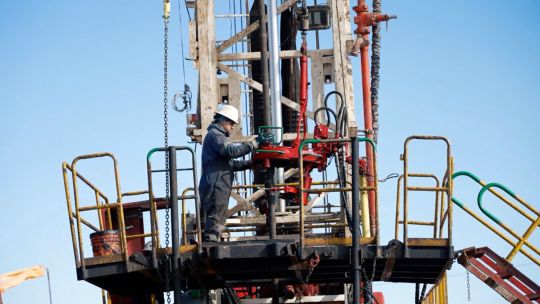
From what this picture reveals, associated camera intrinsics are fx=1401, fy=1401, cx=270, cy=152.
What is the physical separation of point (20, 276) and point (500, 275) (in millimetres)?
7214

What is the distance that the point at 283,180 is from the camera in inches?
876

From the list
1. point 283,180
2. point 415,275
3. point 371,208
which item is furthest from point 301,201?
point 371,208

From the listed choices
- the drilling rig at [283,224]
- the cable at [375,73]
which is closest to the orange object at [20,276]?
the drilling rig at [283,224]

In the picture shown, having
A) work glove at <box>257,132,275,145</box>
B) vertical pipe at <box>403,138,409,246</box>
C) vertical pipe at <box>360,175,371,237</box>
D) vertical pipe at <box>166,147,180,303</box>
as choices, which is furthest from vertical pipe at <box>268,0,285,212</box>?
vertical pipe at <box>403,138,409,246</box>

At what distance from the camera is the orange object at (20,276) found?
15.3 m

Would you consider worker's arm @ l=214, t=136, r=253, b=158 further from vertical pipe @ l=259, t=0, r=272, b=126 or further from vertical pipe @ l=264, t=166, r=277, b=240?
vertical pipe @ l=259, t=0, r=272, b=126

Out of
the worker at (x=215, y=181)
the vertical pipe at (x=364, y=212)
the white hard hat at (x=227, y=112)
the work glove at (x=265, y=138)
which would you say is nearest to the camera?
the worker at (x=215, y=181)

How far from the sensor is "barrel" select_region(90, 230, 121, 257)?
59.7 ft

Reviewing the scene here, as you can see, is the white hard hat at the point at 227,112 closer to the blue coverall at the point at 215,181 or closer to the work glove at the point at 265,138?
the blue coverall at the point at 215,181

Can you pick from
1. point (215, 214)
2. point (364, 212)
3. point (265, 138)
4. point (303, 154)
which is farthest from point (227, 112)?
point (364, 212)

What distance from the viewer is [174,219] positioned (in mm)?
17734

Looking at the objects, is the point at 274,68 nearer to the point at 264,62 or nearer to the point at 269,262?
the point at 264,62

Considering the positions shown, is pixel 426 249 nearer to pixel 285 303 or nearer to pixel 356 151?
pixel 356 151

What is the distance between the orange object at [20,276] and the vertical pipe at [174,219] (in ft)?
8.10
